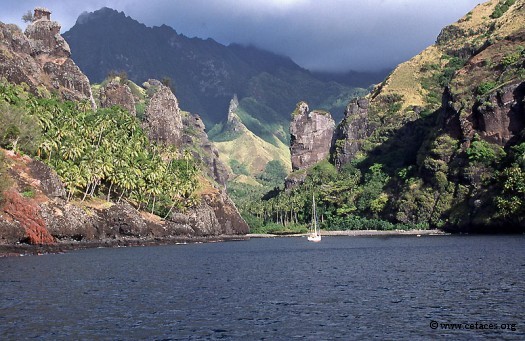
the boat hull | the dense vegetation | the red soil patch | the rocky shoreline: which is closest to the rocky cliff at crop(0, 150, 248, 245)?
the red soil patch

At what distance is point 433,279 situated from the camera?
201 feet

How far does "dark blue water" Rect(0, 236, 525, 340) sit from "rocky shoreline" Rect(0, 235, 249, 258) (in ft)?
60.3

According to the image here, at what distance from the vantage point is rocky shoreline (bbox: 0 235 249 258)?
9931cm

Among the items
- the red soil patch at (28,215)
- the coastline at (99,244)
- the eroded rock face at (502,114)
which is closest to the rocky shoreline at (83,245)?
the coastline at (99,244)

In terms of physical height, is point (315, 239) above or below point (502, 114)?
below

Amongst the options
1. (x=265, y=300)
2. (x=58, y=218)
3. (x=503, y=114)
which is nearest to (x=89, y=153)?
(x=58, y=218)

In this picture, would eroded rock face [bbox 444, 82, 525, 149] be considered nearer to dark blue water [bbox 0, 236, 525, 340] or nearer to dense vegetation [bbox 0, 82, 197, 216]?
dense vegetation [bbox 0, 82, 197, 216]

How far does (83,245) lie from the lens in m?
126

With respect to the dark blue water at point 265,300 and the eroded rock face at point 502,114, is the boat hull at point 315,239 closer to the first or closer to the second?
the eroded rock face at point 502,114

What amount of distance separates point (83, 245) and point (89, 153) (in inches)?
1297

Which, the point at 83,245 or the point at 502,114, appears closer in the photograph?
the point at 83,245

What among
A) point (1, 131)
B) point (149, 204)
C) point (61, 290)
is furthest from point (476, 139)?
point (61, 290)

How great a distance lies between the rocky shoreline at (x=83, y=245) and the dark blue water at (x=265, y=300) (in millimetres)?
18383

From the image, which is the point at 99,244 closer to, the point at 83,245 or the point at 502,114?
the point at 83,245
